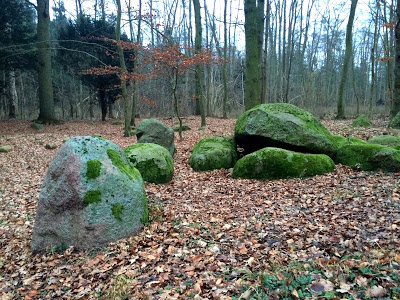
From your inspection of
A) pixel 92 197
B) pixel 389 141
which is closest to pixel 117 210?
pixel 92 197

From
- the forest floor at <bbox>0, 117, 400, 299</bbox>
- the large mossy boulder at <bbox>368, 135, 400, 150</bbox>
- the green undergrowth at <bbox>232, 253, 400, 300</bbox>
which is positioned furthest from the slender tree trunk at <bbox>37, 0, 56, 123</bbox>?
the green undergrowth at <bbox>232, 253, 400, 300</bbox>

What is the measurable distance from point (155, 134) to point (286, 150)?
4669 mm

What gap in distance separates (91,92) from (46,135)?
10206mm

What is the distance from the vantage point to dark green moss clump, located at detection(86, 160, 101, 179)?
4.66 meters

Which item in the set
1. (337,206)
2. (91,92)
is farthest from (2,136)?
(337,206)

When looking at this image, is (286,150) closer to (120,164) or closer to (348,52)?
(120,164)

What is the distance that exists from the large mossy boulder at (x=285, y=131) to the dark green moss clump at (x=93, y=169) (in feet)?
15.6

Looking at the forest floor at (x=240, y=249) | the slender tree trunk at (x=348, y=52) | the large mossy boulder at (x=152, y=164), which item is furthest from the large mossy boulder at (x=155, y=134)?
the slender tree trunk at (x=348, y=52)

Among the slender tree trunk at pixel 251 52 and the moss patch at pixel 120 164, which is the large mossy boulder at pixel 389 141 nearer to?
the slender tree trunk at pixel 251 52

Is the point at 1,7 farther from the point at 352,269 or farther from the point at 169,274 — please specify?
the point at 352,269

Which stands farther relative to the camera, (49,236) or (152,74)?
(152,74)

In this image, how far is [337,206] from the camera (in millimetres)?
4988

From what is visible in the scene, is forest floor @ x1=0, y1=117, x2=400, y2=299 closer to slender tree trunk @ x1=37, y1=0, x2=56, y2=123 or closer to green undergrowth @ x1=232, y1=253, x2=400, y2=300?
green undergrowth @ x1=232, y1=253, x2=400, y2=300

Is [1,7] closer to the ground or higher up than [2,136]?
higher up
